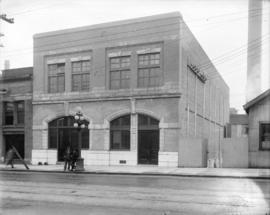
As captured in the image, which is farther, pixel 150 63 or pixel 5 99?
pixel 5 99

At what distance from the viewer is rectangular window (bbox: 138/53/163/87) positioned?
25.8 metres

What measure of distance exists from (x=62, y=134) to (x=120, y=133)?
5480 mm

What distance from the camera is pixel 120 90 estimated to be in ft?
87.4

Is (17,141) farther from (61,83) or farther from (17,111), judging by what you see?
(61,83)

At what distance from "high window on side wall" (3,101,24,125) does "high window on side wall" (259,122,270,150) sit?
19.7 metres

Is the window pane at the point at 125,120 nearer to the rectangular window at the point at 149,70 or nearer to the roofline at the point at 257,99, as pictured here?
the rectangular window at the point at 149,70

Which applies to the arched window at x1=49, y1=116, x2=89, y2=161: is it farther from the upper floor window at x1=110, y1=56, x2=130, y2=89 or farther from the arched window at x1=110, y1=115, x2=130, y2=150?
the upper floor window at x1=110, y1=56, x2=130, y2=89

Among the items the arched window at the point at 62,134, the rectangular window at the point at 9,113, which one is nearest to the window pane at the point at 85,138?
the arched window at the point at 62,134

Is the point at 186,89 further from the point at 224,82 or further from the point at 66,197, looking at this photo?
the point at 224,82

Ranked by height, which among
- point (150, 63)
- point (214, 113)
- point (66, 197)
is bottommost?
point (66, 197)

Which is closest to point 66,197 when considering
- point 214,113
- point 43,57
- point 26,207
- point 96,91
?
point 26,207

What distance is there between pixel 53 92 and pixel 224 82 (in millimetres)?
27032

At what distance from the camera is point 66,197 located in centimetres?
1138

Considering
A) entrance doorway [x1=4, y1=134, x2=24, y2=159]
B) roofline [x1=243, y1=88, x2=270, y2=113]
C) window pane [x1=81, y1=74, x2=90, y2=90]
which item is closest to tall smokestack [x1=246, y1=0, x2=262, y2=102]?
roofline [x1=243, y1=88, x2=270, y2=113]
